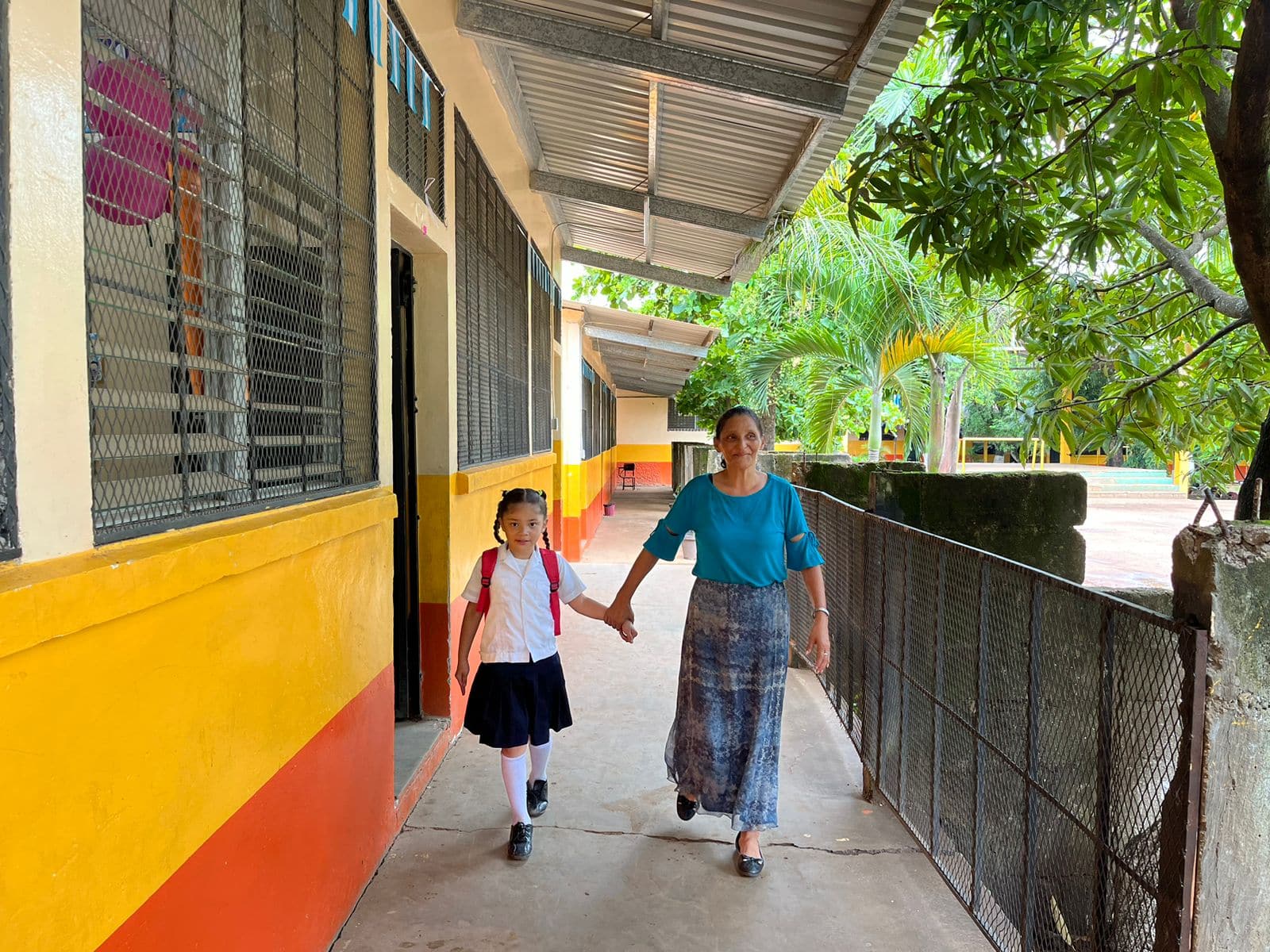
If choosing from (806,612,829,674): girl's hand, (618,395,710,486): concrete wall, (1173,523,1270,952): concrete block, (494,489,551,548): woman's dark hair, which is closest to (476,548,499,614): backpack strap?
(494,489,551,548): woman's dark hair

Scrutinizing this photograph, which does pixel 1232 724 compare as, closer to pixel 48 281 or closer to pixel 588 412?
pixel 48 281

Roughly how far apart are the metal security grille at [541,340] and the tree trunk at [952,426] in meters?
4.67

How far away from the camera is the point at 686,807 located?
10.8 feet

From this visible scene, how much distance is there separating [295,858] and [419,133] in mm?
3086

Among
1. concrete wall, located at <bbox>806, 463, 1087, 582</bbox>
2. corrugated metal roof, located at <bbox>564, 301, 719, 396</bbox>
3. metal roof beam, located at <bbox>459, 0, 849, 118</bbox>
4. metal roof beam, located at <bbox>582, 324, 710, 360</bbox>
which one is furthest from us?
metal roof beam, located at <bbox>582, 324, 710, 360</bbox>

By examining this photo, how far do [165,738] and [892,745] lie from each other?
9.52 ft

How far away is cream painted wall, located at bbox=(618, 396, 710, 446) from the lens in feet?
96.6

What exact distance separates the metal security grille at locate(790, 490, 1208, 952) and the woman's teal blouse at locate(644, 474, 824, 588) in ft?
1.65

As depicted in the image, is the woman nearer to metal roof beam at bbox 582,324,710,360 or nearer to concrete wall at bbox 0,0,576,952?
concrete wall at bbox 0,0,576,952

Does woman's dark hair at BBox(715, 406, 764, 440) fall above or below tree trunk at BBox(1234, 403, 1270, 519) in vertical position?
above

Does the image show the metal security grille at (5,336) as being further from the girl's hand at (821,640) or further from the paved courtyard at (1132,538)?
the paved courtyard at (1132,538)

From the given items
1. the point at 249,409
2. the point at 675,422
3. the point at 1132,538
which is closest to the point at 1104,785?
the point at 249,409

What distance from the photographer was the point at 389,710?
3.10 metres

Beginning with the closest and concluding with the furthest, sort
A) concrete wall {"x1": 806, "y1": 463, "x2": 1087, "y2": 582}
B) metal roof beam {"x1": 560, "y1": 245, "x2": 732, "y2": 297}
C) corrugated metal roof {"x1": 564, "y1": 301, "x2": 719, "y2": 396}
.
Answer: concrete wall {"x1": 806, "y1": 463, "x2": 1087, "y2": 582} → metal roof beam {"x1": 560, "y1": 245, "x2": 732, "y2": 297} → corrugated metal roof {"x1": 564, "y1": 301, "x2": 719, "y2": 396}
